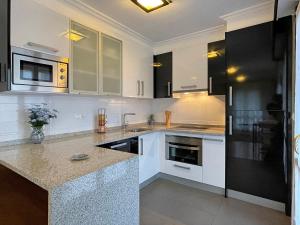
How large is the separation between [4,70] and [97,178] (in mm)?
1159

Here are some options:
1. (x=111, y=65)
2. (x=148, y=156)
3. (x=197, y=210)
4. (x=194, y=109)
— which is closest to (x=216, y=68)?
(x=194, y=109)

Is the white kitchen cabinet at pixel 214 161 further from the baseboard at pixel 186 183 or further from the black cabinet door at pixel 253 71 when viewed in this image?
the black cabinet door at pixel 253 71

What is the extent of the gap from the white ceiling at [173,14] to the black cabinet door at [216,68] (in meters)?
0.33

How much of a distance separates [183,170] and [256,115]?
1.29 meters

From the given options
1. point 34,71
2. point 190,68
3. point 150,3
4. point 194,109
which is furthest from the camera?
point 194,109

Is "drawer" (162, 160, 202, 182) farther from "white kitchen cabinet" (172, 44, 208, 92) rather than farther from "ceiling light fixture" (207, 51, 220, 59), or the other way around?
"ceiling light fixture" (207, 51, 220, 59)

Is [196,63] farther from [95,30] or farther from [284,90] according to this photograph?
[95,30]

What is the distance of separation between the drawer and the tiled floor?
0.20 m

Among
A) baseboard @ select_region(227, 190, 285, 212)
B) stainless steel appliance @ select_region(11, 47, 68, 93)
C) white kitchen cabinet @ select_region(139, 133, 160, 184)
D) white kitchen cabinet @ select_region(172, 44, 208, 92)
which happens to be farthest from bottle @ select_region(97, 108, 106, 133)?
baseboard @ select_region(227, 190, 285, 212)

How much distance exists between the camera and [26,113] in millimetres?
1795

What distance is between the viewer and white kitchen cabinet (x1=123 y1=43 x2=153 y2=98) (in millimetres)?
2656

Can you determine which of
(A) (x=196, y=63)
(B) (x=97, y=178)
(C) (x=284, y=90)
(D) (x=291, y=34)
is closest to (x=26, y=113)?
(B) (x=97, y=178)

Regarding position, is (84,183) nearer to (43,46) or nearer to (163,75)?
(43,46)

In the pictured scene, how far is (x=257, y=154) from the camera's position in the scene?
2.11 m
